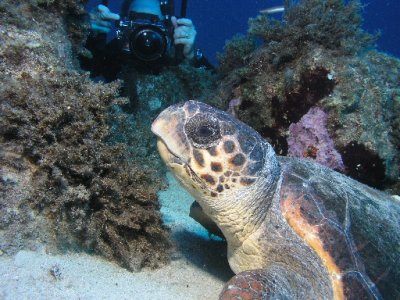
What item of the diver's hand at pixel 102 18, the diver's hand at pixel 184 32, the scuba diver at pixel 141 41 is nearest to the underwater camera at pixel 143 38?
the scuba diver at pixel 141 41

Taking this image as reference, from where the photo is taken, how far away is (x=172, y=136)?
1.90 m

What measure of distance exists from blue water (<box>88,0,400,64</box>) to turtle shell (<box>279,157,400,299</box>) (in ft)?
252

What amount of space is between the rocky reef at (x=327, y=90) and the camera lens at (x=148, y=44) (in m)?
1.09

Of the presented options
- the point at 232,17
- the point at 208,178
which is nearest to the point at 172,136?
the point at 208,178

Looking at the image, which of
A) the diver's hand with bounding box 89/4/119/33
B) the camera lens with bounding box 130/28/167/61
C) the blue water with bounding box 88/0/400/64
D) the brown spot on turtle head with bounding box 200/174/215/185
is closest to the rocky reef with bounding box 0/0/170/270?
the brown spot on turtle head with bounding box 200/174/215/185

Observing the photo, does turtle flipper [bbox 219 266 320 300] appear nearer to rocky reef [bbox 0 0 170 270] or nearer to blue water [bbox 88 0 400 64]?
rocky reef [bbox 0 0 170 270]

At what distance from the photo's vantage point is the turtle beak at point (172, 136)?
1890 mm

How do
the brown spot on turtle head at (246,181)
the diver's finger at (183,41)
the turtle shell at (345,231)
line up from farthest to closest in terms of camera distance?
1. the diver's finger at (183,41)
2. the brown spot on turtle head at (246,181)
3. the turtle shell at (345,231)

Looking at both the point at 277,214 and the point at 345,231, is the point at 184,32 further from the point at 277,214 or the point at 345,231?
the point at 345,231

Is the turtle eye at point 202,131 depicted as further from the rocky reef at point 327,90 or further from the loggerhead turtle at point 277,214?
the rocky reef at point 327,90

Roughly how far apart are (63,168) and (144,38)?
2.64m

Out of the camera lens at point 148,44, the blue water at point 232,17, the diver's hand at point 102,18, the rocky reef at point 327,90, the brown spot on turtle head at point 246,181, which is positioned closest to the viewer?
the brown spot on turtle head at point 246,181

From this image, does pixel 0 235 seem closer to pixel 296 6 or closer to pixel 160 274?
pixel 160 274

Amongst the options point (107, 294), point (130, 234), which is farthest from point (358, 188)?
point (107, 294)
